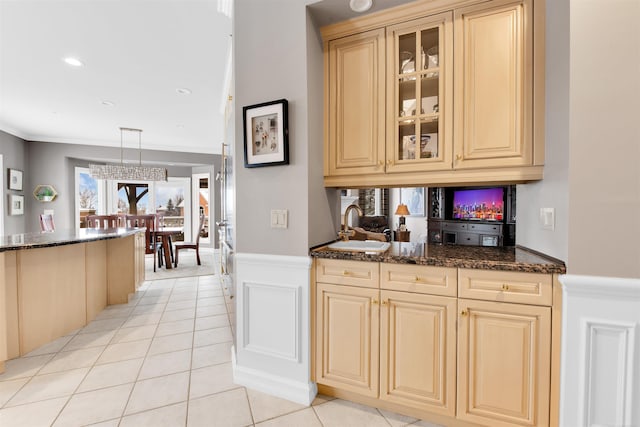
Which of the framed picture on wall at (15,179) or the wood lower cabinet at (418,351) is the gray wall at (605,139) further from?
the framed picture on wall at (15,179)

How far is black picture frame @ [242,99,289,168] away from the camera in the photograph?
175 centimetres

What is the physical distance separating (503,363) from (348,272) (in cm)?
86

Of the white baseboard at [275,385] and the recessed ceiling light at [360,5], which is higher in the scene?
the recessed ceiling light at [360,5]

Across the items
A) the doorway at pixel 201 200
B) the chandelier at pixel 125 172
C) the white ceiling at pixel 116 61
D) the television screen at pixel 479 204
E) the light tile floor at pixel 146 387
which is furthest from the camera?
the doorway at pixel 201 200

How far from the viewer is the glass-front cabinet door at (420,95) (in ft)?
5.33

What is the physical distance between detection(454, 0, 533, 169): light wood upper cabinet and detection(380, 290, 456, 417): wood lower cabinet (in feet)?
2.65

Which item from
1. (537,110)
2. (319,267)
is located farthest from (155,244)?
(537,110)

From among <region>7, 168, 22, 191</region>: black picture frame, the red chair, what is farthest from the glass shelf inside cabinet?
<region>7, 168, 22, 191</region>: black picture frame

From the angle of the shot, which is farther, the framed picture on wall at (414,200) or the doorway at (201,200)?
the doorway at (201,200)

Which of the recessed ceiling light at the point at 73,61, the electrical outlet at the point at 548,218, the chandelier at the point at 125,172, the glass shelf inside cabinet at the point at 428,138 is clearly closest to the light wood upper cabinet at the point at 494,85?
the glass shelf inside cabinet at the point at 428,138

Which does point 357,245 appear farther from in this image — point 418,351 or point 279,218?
point 418,351

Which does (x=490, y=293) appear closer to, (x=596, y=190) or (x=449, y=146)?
(x=596, y=190)

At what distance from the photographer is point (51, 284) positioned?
2.55 meters

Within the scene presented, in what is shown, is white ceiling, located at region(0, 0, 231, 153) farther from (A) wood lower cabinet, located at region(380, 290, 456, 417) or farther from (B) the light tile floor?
(B) the light tile floor
